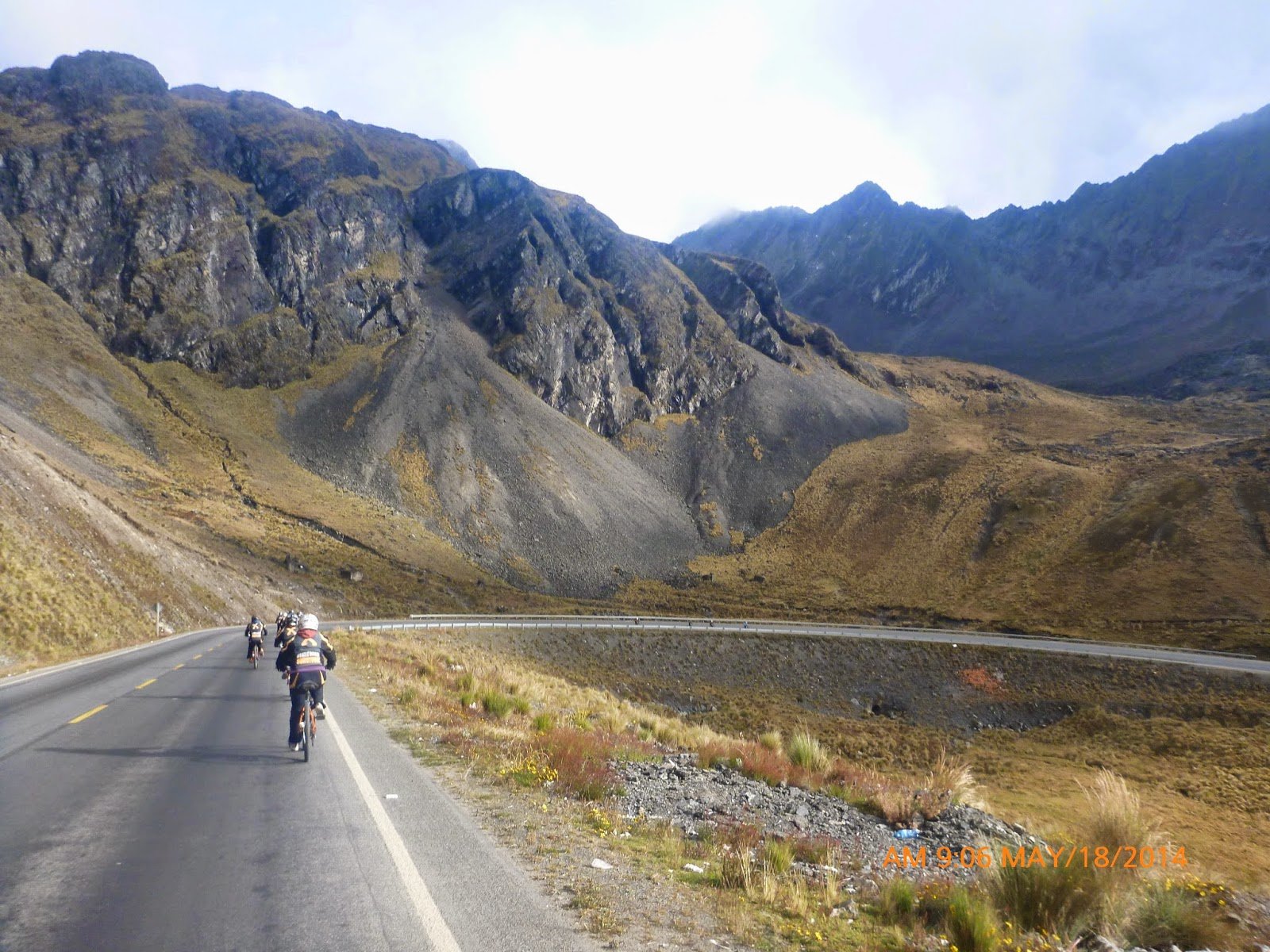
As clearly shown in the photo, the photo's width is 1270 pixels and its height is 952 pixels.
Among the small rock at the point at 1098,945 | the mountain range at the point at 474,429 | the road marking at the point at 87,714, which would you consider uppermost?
the mountain range at the point at 474,429

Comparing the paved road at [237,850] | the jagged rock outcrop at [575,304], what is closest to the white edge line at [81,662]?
the paved road at [237,850]

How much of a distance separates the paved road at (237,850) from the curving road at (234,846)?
2 centimetres

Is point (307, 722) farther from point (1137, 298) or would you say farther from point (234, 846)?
point (1137, 298)

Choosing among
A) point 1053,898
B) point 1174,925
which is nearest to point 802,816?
point 1053,898

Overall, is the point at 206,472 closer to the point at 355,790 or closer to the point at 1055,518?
the point at 355,790

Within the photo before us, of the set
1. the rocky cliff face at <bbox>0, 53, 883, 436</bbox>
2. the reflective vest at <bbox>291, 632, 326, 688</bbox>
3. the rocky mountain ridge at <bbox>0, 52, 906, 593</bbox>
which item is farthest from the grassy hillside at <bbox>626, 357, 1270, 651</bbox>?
the reflective vest at <bbox>291, 632, 326, 688</bbox>

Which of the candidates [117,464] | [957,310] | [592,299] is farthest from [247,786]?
[957,310]

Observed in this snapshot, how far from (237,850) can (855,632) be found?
41329 mm

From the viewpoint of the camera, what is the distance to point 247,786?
7555 mm

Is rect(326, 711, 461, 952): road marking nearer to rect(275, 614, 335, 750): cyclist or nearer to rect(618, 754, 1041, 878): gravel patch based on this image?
rect(275, 614, 335, 750): cyclist

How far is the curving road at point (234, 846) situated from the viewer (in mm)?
4156

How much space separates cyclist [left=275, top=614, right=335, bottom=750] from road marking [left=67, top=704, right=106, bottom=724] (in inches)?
151

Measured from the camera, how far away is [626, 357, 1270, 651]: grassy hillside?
4791cm

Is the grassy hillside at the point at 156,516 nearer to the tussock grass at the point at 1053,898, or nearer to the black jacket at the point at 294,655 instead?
the black jacket at the point at 294,655
